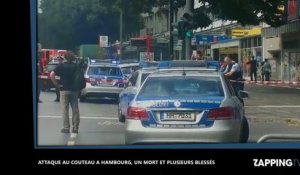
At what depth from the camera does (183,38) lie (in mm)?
8617

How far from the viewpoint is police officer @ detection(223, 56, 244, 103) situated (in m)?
8.71

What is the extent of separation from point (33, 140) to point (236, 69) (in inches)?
74.7

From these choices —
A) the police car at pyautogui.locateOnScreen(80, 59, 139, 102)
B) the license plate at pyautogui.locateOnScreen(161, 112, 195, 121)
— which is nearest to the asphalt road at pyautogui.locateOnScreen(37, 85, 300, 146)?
the police car at pyautogui.locateOnScreen(80, 59, 139, 102)

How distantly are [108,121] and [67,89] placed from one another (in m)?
0.47

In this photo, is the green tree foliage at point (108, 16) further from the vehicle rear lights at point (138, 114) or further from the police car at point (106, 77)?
the vehicle rear lights at point (138, 114)

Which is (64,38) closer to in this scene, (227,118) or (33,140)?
(33,140)

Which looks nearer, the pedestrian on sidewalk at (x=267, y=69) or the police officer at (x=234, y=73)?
the police officer at (x=234, y=73)

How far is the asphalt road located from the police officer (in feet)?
0.63

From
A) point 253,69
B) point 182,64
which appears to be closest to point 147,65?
point 182,64

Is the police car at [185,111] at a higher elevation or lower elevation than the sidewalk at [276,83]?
lower

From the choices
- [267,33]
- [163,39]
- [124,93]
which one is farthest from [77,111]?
[267,33]

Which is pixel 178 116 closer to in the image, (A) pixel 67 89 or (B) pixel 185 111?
(B) pixel 185 111

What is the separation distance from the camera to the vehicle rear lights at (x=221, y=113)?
8.56 metres
